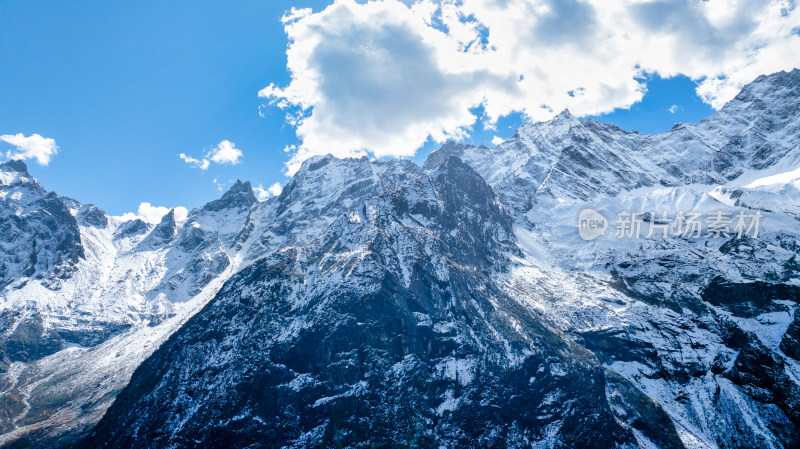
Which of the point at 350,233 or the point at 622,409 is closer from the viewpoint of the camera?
the point at 622,409

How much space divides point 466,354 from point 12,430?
17600 cm

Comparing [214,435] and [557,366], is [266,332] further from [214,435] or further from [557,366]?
[557,366]

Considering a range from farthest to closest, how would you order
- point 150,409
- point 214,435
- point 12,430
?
1. point 12,430
2. point 150,409
3. point 214,435

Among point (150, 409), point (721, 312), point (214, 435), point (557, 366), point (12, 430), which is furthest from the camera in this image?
point (12, 430)

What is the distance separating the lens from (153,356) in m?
131

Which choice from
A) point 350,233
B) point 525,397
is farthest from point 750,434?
point 350,233
